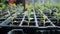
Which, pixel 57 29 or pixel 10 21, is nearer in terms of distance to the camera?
pixel 57 29

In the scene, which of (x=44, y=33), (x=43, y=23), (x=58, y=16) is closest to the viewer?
Result: (x=44, y=33)

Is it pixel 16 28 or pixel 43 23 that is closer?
pixel 16 28

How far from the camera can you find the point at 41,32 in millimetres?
918

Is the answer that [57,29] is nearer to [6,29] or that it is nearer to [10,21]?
[6,29]

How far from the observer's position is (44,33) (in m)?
0.91

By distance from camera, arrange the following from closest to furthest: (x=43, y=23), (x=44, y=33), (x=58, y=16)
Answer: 1. (x=44, y=33)
2. (x=43, y=23)
3. (x=58, y=16)

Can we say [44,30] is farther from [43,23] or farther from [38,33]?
[43,23]

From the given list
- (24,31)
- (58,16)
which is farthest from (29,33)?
(58,16)

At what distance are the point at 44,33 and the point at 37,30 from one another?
5cm

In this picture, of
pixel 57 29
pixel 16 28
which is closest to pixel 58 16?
pixel 57 29

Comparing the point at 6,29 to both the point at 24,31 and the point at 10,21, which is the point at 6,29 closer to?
the point at 24,31

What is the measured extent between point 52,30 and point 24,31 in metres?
0.20

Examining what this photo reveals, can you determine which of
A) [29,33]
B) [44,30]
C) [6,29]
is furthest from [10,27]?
[44,30]

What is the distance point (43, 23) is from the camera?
4.07ft
